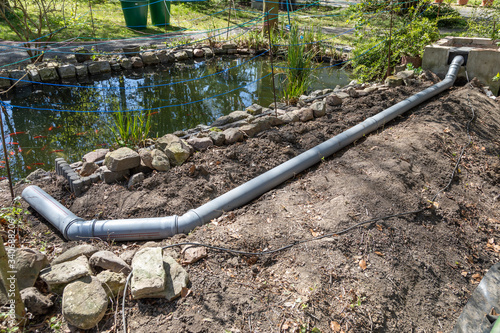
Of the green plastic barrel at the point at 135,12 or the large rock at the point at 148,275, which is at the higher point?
the green plastic barrel at the point at 135,12

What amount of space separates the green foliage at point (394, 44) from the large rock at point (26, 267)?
5.60 m

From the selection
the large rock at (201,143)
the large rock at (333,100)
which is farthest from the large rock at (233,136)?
the large rock at (333,100)

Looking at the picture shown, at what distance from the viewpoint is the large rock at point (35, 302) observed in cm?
201

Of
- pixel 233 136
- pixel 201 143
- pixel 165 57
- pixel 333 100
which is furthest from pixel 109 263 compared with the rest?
pixel 165 57

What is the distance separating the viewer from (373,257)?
8.04 feet

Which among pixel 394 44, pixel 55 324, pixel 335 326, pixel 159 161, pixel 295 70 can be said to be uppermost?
pixel 394 44

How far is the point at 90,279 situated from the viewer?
2.11 m

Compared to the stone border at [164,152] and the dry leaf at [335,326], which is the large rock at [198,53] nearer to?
the stone border at [164,152]

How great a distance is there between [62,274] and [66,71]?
6.07 m

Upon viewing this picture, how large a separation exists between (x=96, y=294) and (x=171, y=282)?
402mm

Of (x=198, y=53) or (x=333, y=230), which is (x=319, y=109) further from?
(x=198, y=53)

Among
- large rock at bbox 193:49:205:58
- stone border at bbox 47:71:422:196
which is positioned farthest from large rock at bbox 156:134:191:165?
large rock at bbox 193:49:205:58

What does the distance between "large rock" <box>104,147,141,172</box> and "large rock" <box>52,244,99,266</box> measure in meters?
1.09

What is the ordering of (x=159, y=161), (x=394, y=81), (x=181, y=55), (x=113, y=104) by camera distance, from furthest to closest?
1. (x=181, y=55)
2. (x=113, y=104)
3. (x=394, y=81)
4. (x=159, y=161)
